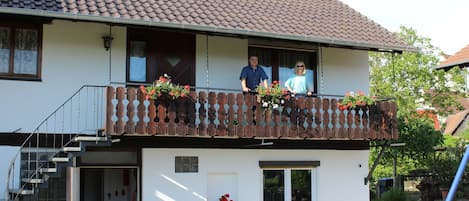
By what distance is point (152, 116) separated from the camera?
42.0 feet

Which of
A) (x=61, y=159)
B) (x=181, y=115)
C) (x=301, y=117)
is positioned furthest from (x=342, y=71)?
(x=61, y=159)

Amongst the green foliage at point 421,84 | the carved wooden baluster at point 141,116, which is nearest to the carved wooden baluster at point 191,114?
the carved wooden baluster at point 141,116

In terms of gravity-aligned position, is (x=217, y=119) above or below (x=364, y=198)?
above

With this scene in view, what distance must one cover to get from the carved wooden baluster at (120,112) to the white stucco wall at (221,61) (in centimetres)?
272

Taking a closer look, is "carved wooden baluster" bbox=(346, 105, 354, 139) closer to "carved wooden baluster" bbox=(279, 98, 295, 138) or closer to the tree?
"carved wooden baluster" bbox=(279, 98, 295, 138)

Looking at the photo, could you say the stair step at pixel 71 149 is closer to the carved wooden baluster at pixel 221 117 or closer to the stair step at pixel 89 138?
the stair step at pixel 89 138

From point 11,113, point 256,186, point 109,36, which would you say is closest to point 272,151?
point 256,186

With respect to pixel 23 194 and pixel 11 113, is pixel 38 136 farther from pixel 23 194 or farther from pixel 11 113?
pixel 23 194

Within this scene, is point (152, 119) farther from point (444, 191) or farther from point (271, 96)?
point (444, 191)

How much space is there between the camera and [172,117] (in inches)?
511

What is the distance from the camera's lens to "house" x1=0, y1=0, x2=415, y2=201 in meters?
12.9

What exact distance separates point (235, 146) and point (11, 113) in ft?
16.4

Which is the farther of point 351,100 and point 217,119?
point 351,100

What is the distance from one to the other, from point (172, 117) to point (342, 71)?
563 cm
